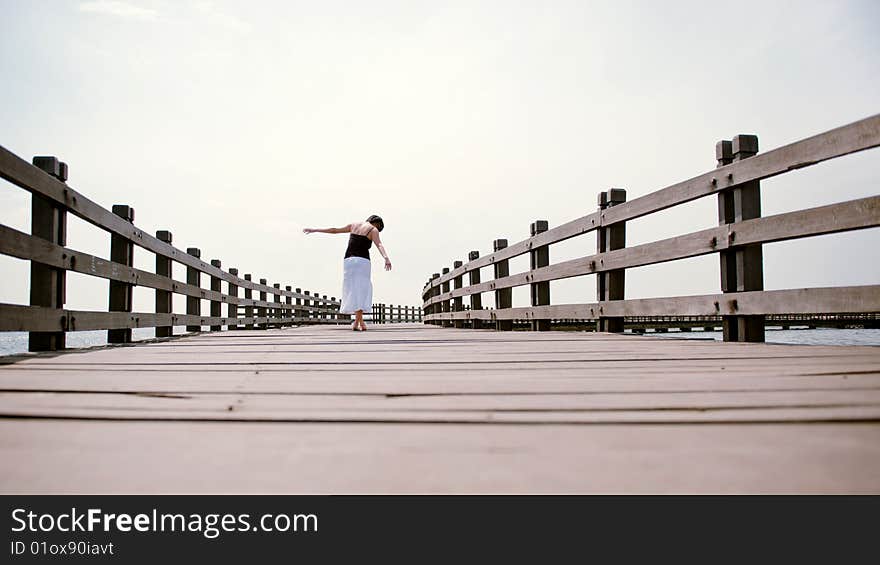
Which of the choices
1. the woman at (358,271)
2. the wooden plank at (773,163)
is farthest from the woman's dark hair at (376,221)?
the wooden plank at (773,163)

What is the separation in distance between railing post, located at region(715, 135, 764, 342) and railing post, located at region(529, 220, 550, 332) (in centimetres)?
314

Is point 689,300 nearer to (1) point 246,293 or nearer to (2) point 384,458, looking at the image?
(2) point 384,458

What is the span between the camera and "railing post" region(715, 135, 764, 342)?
422 cm

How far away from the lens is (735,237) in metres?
4.26

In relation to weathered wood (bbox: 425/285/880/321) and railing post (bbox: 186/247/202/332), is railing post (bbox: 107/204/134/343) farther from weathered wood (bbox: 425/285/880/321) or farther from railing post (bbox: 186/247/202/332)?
weathered wood (bbox: 425/285/880/321)

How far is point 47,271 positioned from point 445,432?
150 inches

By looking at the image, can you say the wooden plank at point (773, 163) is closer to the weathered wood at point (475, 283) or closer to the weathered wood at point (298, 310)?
the weathered wood at point (475, 283)

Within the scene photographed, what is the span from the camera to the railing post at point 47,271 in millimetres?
4004

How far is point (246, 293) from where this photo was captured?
43.9 feet

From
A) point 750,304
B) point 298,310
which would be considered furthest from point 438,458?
point 298,310

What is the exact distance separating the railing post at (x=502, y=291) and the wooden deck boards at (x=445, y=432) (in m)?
6.78

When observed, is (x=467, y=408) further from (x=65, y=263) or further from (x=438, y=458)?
(x=65, y=263)

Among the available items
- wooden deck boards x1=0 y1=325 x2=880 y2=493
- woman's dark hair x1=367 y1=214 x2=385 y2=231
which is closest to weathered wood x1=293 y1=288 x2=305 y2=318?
woman's dark hair x1=367 y1=214 x2=385 y2=231

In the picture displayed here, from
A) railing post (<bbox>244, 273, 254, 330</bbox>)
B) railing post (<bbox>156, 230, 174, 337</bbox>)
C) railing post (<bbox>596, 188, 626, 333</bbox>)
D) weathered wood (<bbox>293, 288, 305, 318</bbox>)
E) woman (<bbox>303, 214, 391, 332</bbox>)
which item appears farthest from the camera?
weathered wood (<bbox>293, 288, 305, 318</bbox>)
